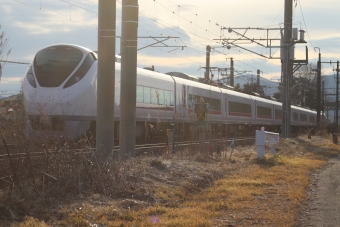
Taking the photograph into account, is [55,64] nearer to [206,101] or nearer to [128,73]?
[128,73]

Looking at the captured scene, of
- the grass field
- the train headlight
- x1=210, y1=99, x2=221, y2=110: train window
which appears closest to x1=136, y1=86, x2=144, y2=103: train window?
the train headlight

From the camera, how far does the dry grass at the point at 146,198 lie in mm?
7426

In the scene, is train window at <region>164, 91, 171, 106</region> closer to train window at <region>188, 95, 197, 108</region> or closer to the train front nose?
train window at <region>188, 95, 197, 108</region>

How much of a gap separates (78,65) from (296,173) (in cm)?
805

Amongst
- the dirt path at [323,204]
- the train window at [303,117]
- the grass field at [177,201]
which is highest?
the train window at [303,117]

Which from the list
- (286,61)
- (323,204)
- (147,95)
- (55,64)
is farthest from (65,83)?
(286,61)

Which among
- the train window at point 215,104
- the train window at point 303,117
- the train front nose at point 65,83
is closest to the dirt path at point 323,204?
the train front nose at point 65,83

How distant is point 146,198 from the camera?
9.16 metres

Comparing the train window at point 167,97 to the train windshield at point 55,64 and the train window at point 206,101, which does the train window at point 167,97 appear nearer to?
the train window at point 206,101

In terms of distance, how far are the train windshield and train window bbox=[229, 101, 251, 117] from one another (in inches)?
775

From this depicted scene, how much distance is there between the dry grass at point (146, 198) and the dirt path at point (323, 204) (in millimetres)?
202

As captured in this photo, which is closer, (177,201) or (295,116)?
(177,201)

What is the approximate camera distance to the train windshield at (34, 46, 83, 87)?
18.6 metres

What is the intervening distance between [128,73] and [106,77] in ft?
6.98
